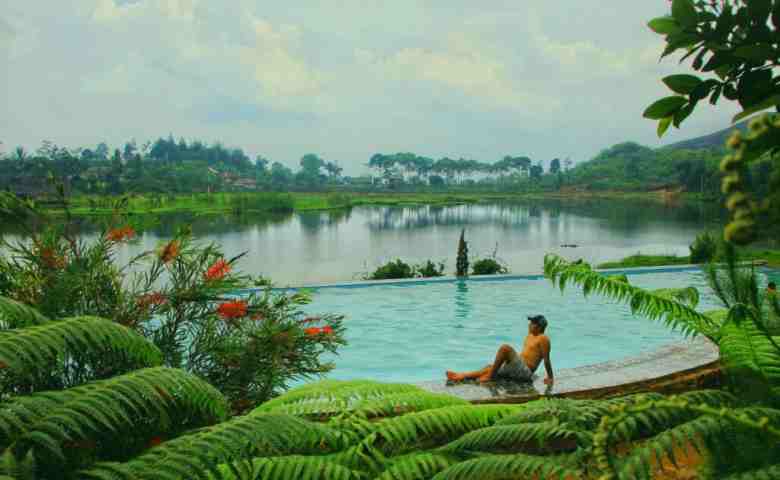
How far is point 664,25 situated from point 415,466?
157cm

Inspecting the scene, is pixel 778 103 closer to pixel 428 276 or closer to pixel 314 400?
pixel 314 400

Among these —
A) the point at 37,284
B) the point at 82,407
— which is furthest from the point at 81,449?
the point at 37,284

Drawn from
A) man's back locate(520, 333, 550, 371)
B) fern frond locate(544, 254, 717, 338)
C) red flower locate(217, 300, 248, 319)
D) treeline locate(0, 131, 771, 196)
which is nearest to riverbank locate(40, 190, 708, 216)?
treeline locate(0, 131, 771, 196)

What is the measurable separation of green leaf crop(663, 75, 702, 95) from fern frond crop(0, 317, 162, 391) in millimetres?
1520

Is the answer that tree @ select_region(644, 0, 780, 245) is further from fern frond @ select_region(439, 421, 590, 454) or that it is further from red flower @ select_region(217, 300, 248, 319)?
red flower @ select_region(217, 300, 248, 319)

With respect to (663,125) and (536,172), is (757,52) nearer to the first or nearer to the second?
(663,125)

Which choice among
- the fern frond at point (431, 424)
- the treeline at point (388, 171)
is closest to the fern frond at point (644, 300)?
the fern frond at point (431, 424)

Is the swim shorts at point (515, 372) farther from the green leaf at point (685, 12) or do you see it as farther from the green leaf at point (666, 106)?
the green leaf at point (685, 12)

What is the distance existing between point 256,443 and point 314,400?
0.88m

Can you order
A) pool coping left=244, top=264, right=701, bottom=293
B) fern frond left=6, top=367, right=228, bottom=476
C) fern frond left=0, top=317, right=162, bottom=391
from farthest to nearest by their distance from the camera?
pool coping left=244, top=264, right=701, bottom=293, fern frond left=0, top=317, right=162, bottom=391, fern frond left=6, top=367, right=228, bottom=476

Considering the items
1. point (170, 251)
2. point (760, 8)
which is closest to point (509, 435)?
point (760, 8)

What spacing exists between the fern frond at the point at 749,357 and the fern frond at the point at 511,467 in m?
0.79

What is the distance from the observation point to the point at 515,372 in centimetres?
432

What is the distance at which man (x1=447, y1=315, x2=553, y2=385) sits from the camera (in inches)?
170
